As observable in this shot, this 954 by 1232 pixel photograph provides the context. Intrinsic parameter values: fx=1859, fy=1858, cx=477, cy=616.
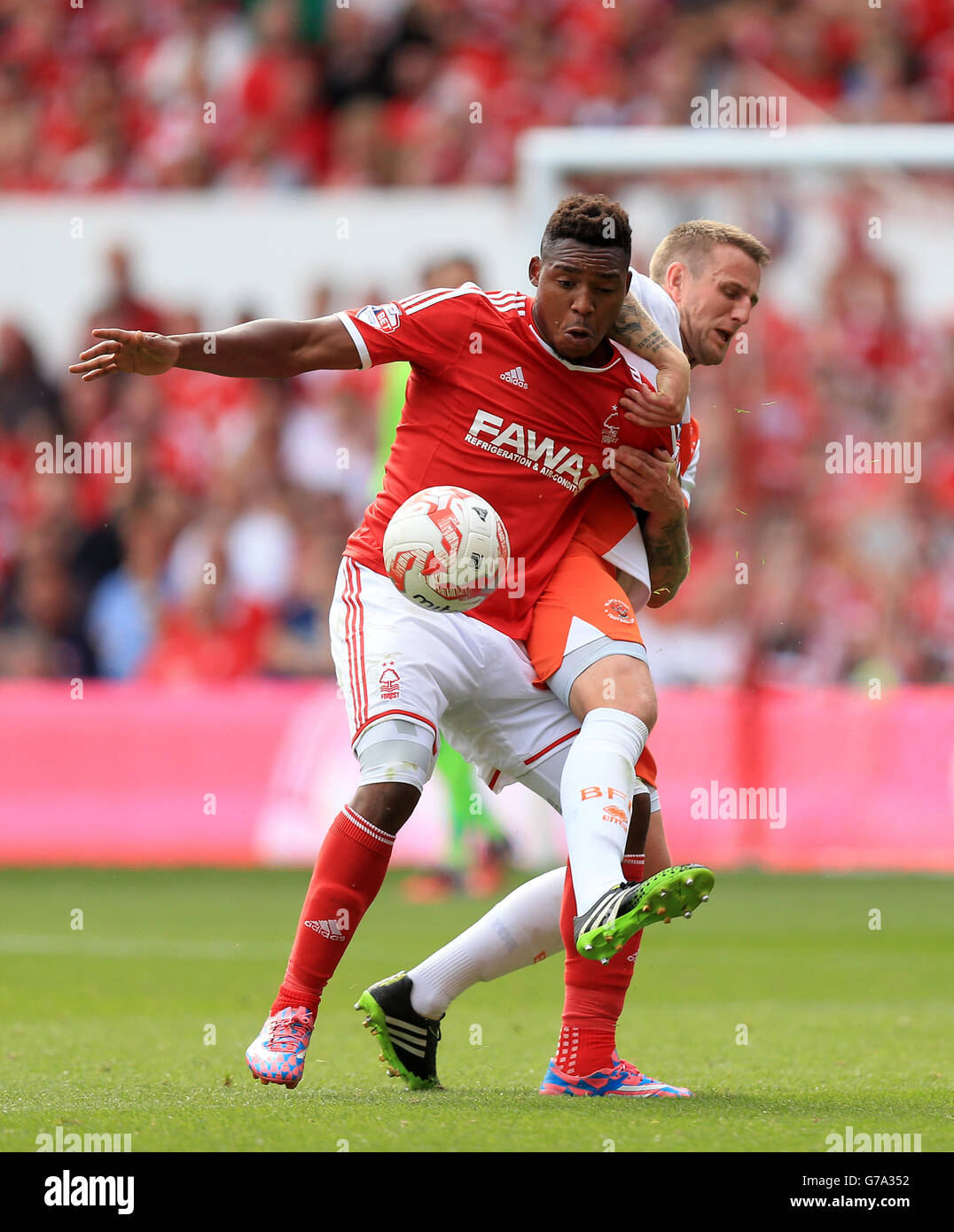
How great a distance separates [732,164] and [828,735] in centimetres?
353

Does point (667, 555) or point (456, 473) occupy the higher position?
point (456, 473)

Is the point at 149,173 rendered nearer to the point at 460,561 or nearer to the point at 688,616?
the point at 688,616

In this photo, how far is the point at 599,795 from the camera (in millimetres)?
4473

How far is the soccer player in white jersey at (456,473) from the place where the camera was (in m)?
4.55

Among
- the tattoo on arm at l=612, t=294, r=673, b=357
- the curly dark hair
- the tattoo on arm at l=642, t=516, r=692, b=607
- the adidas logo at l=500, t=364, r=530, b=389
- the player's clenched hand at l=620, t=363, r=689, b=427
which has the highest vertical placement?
the curly dark hair

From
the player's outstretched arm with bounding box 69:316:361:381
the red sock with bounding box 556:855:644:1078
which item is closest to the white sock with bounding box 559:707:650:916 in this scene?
the red sock with bounding box 556:855:644:1078

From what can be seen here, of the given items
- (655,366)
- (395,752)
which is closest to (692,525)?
(655,366)

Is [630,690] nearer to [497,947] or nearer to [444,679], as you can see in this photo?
[444,679]

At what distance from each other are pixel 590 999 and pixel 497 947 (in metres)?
0.32

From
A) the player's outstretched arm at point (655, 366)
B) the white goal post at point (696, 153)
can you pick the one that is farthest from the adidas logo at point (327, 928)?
the white goal post at point (696, 153)

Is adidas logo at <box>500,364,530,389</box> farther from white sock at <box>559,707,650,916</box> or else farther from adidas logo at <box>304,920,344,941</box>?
adidas logo at <box>304,920,344,941</box>

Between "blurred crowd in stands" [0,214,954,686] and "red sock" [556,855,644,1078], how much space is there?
7.18 meters

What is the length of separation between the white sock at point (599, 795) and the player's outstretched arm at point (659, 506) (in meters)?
0.63

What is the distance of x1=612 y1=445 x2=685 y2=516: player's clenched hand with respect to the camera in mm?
4863
